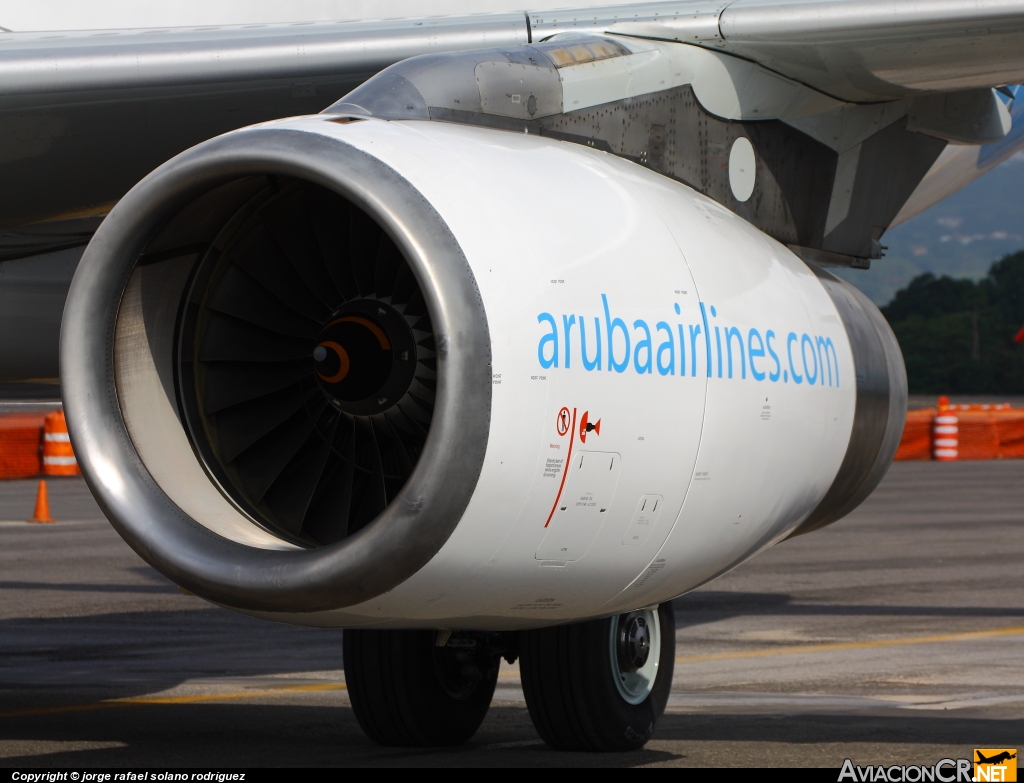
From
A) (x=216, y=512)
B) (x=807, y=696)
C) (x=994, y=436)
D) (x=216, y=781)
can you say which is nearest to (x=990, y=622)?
(x=807, y=696)

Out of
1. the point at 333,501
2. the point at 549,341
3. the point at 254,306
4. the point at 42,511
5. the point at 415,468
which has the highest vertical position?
the point at 254,306

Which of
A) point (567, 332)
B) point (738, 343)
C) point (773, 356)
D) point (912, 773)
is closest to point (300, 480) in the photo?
point (567, 332)

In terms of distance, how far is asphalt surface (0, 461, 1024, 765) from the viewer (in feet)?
22.0

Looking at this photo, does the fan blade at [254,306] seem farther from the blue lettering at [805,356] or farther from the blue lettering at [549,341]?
the blue lettering at [805,356]

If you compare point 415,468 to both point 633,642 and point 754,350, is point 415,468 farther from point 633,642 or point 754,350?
point 633,642

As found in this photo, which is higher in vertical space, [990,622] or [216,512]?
[216,512]

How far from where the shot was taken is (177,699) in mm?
8273

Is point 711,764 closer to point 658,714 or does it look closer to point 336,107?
point 658,714

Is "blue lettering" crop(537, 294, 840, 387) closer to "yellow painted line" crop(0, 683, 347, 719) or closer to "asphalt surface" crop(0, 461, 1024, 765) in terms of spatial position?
"asphalt surface" crop(0, 461, 1024, 765)

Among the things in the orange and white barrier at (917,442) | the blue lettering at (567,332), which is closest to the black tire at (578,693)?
the blue lettering at (567,332)

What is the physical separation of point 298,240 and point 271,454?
734 mm

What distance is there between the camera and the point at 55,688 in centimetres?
866

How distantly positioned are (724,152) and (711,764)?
2.50m

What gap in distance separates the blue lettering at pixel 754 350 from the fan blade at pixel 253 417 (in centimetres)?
152
